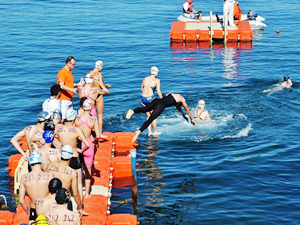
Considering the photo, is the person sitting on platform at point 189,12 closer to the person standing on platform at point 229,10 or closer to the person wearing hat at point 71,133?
the person standing on platform at point 229,10

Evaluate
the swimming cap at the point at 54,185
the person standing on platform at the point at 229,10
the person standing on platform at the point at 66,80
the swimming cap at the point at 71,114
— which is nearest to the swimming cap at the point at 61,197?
the swimming cap at the point at 54,185

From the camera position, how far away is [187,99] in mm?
24656

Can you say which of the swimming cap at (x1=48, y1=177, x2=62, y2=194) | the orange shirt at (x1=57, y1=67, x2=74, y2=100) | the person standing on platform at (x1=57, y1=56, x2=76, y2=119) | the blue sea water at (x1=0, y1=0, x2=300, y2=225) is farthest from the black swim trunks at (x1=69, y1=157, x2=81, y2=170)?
the orange shirt at (x1=57, y1=67, x2=74, y2=100)

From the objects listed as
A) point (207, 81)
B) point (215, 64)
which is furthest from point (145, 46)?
point (207, 81)

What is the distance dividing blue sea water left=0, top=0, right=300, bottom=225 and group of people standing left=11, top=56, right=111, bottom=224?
2.48 meters

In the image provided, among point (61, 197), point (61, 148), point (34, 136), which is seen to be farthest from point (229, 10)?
point (61, 197)

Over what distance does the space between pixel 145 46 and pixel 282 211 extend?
24442 millimetres

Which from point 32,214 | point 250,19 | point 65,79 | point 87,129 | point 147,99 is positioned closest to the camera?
point 32,214

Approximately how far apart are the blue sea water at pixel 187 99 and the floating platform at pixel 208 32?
650 millimetres

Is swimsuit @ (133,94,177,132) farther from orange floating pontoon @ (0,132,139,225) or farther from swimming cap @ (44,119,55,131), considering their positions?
swimming cap @ (44,119,55,131)

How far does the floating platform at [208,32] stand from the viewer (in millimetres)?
35219

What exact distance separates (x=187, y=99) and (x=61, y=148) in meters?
12.4

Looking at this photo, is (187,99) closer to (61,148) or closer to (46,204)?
(61,148)

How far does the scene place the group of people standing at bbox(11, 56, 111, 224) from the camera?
36.2 ft
